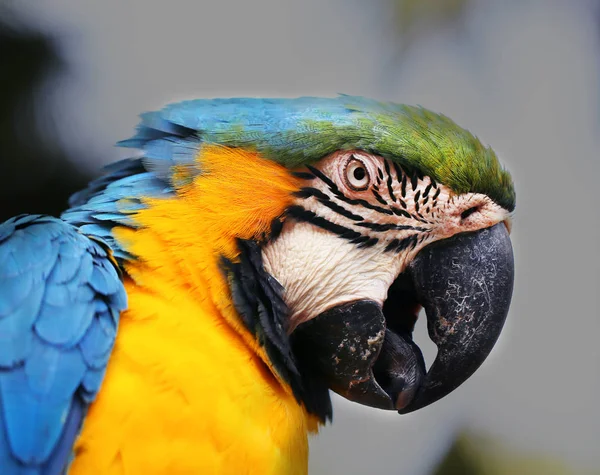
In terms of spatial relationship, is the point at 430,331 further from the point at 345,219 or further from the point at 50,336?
the point at 50,336

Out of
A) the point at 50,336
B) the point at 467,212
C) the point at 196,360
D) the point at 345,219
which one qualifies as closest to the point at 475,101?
the point at 467,212

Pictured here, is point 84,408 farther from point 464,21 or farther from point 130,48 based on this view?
point 464,21

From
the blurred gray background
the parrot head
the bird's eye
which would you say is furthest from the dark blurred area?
the bird's eye

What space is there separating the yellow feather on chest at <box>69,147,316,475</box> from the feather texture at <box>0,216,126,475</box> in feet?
0.12

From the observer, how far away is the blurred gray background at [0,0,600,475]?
2.72 metres

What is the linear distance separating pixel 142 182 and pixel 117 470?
553 millimetres

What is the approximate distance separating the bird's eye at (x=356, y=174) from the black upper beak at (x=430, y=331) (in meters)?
0.20

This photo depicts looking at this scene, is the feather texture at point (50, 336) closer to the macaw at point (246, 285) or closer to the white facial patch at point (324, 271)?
the macaw at point (246, 285)

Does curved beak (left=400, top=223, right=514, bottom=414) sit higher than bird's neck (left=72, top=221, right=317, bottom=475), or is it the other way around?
curved beak (left=400, top=223, right=514, bottom=414)

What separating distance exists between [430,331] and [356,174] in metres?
0.37

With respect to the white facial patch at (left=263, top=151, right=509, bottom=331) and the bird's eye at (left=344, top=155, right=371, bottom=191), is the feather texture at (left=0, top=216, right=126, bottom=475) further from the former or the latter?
the bird's eye at (left=344, top=155, right=371, bottom=191)

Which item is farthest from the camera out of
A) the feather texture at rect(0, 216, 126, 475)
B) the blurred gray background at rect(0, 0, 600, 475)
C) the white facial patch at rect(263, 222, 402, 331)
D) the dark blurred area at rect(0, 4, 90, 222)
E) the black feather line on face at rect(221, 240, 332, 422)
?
the blurred gray background at rect(0, 0, 600, 475)

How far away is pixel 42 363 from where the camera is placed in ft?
3.23

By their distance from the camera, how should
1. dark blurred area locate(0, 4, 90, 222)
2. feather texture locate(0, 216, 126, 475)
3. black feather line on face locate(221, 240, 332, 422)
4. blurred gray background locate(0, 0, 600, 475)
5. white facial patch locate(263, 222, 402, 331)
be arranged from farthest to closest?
blurred gray background locate(0, 0, 600, 475), dark blurred area locate(0, 4, 90, 222), white facial patch locate(263, 222, 402, 331), black feather line on face locate(221, 240, 332, 422), feather texture locate(0, 216, 126, 475)
